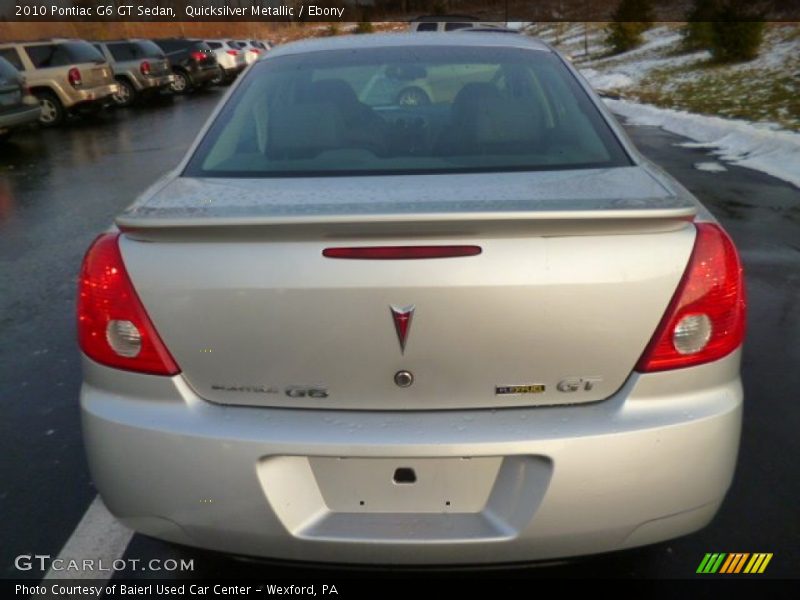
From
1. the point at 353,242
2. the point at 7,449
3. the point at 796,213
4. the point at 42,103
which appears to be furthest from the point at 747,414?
the point at 42,103

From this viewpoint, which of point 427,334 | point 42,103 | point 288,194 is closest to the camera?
point 427,334

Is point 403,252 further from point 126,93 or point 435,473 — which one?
point 126,93

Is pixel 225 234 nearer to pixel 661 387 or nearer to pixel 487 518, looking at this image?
pixel 487 518

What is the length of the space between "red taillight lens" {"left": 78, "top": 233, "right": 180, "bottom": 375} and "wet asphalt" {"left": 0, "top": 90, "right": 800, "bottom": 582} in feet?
1.81

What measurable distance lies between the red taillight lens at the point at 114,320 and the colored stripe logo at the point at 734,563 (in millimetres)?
1829

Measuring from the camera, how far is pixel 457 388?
2.05 meters

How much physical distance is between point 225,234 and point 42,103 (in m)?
16.9

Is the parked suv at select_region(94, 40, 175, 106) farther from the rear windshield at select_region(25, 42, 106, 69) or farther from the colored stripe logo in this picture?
the colored stripe logo

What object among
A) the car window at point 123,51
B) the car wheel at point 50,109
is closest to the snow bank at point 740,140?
the car wheel at point 50,109

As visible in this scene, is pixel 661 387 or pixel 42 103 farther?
pixel 42 103

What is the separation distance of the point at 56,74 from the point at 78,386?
14810mm

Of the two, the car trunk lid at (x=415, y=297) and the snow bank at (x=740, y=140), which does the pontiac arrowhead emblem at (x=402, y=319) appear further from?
the snow bank at (x=740, y=140)

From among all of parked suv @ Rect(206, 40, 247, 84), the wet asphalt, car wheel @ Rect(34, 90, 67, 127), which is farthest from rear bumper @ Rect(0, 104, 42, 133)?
parked suv @ Rect(206, 40, 247, 84)

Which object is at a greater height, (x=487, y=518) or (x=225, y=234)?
(x=225, y=234)
